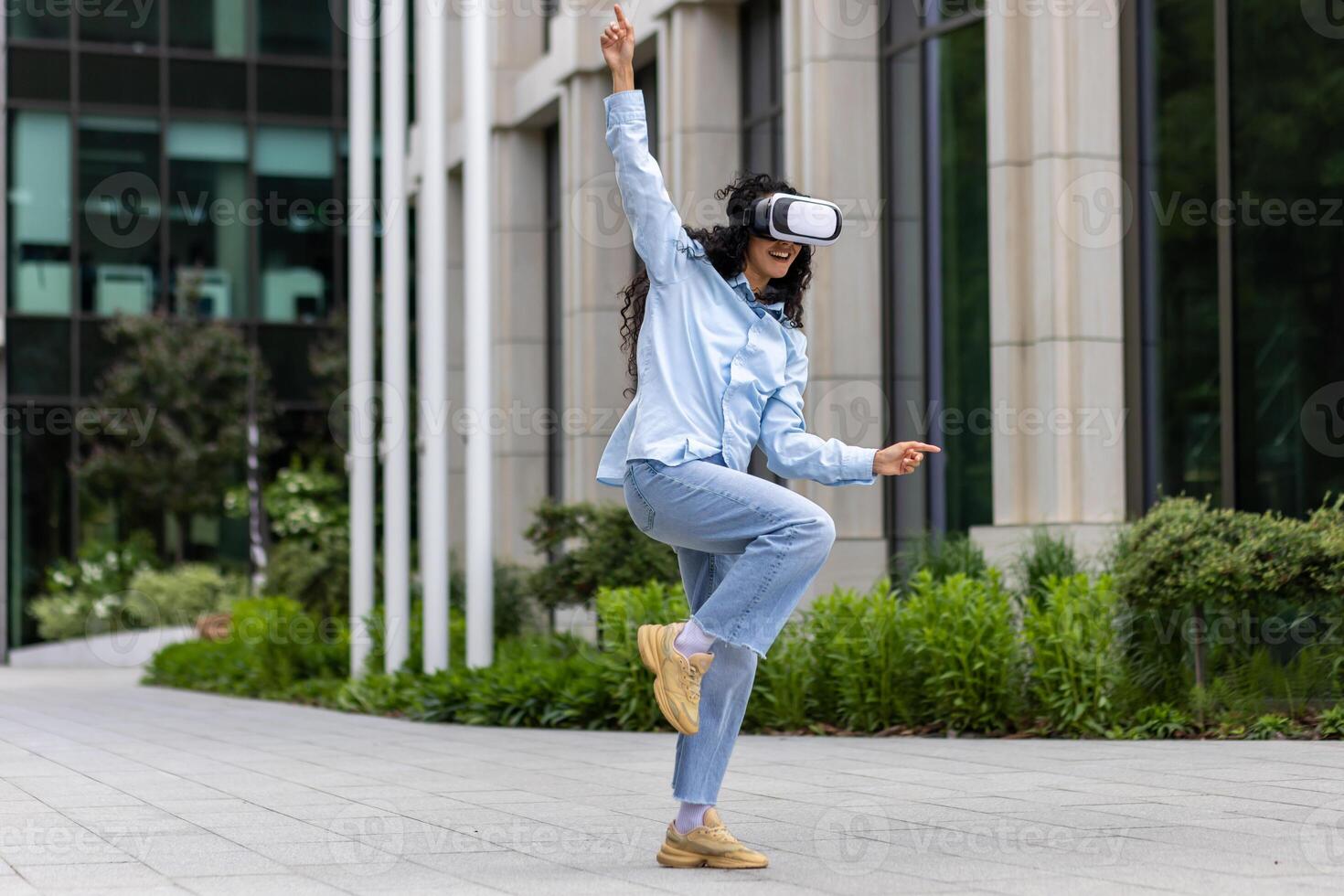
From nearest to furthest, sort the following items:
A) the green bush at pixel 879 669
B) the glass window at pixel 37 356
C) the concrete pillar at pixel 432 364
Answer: the green bush at pixel 879 669
the concrete pillar at pixel 432 364
the glass window at pixel 37 356

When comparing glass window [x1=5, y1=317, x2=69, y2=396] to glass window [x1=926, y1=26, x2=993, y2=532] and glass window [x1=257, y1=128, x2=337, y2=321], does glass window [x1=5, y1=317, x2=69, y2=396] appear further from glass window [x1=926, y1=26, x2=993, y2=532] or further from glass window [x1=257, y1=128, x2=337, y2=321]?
glass window [x1=926, y1=26, x2=993, y2=532]

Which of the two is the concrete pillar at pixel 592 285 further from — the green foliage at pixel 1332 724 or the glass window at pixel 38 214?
the green foliage at pixel 1332 724

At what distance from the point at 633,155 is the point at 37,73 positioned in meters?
23.4

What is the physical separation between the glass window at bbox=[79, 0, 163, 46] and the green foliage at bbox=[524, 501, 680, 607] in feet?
48.6

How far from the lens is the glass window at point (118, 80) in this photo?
2644cm

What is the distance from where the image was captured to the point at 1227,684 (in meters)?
9.44

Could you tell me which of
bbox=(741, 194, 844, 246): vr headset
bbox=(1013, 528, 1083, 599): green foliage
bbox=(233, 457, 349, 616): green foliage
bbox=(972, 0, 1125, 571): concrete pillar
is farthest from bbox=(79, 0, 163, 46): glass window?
bbox=(741, 194, 844, 246): vr headset

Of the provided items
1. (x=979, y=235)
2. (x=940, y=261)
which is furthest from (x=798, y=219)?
(x=940, y=261)

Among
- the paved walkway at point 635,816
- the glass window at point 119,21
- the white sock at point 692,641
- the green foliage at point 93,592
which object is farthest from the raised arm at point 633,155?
the glass window at point 119,21

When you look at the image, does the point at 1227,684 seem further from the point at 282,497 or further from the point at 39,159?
the point at 39,159

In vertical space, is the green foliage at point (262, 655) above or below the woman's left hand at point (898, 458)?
below

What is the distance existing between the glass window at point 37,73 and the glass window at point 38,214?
0.29 metres

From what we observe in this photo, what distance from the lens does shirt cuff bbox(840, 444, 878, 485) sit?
200 inches

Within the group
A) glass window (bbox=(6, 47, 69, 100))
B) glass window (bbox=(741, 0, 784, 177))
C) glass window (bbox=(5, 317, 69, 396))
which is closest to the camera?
glass window (bbox=(741, 0, 784, 177))
